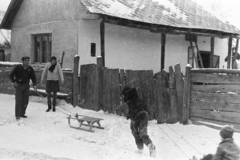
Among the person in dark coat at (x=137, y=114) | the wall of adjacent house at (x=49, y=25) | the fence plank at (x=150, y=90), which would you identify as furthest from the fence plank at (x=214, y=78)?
the wall of adjacent house at (x=49, y=25)

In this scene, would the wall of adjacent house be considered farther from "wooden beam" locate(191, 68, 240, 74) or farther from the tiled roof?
"wooden beam" locate(191, 68, 240, 74)

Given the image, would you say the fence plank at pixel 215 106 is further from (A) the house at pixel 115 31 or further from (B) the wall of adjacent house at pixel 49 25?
(B) the wall of adjacent house at pixel 49 25

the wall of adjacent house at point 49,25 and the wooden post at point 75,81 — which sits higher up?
the wall of adjacent house at point 49,25

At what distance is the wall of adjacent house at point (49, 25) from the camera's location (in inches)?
462

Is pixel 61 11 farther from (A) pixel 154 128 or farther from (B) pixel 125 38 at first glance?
(A) pixel 154 128

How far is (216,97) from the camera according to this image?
23.0 feet

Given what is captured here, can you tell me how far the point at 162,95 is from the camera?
7652 mm

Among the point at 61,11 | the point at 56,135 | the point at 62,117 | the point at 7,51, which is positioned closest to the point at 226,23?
the point at 61,11

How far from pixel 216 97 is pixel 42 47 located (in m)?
8.96

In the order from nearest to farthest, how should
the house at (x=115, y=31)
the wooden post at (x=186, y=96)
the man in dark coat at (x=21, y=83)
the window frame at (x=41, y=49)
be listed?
the wooden post at (x=186, y=96)
the man in dark coat at (x=21, y=83)
the house at (x=115, y=31)
the window frame at (x=41, y=49)

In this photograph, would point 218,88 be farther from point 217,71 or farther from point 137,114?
point 137,114

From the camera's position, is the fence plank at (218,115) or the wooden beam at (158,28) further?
the wooden beam at (158,28)

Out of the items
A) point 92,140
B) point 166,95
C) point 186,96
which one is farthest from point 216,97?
point 92,140

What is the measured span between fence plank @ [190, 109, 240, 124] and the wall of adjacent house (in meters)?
5.83
